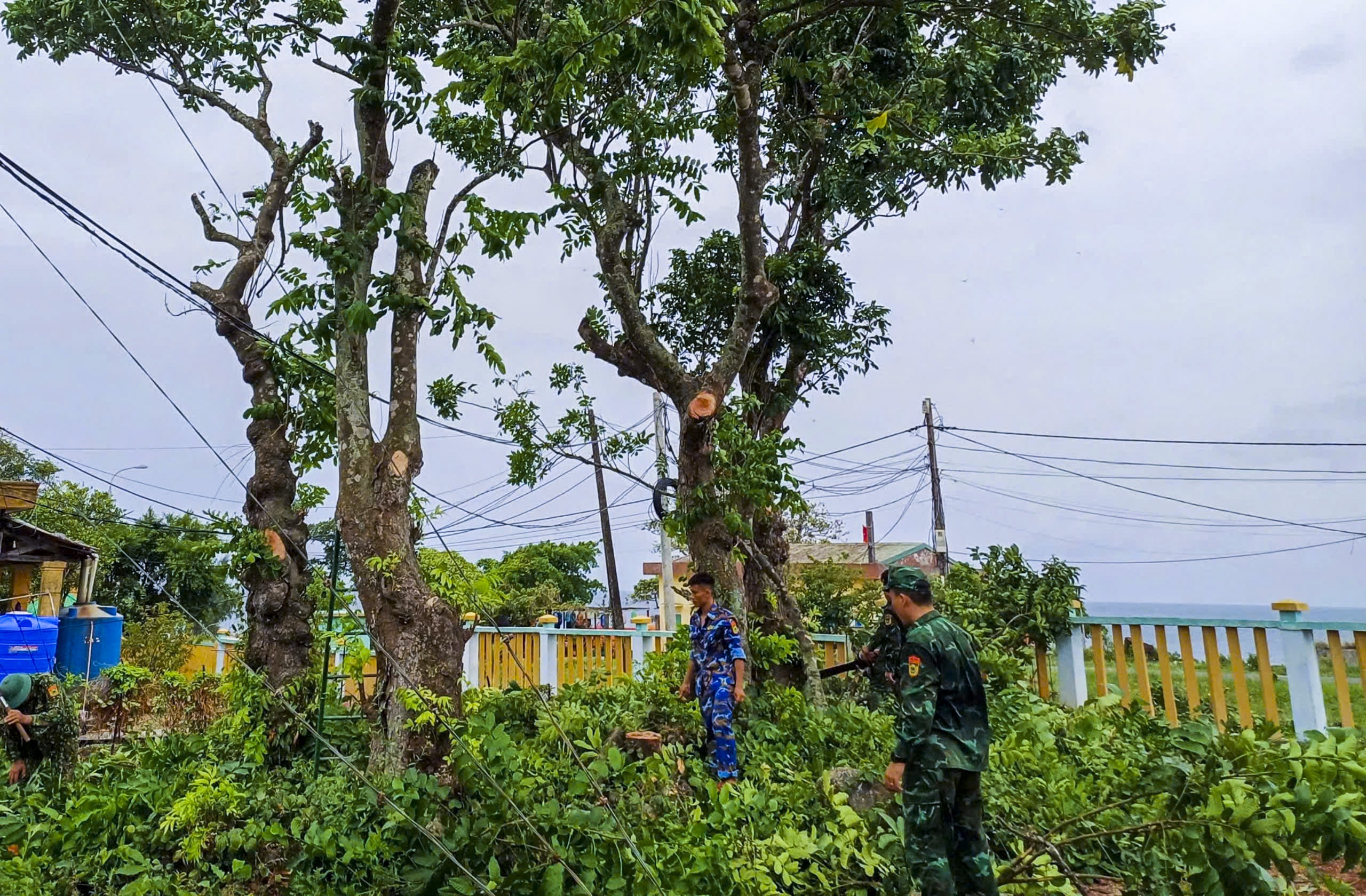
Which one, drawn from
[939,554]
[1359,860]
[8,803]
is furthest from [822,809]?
[939,554]

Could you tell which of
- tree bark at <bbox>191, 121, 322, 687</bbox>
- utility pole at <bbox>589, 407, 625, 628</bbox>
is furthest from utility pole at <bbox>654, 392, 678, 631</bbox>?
tree bark at <bbox>191, 121, 322, 687</bbox>

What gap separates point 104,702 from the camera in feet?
27.7

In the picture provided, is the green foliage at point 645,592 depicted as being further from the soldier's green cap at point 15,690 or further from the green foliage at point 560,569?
the soldier's green cap at point 15,690

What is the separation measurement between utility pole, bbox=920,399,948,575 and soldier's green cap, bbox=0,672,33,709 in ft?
51.1

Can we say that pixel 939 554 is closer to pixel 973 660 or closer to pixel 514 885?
pixel 973 660

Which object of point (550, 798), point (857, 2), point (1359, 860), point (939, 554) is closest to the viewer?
point (1359, 860)

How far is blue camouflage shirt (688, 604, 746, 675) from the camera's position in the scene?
546cm

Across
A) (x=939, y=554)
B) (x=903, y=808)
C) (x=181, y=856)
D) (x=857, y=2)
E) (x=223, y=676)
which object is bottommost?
(x=181, y=856)

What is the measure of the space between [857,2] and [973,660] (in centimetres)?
466

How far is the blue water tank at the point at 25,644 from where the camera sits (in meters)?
10.6

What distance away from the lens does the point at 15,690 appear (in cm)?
530

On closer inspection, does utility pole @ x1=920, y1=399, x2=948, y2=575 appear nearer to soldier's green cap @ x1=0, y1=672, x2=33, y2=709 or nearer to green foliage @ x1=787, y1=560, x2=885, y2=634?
green foliage @ x1=787, y1=560, x2=885, y2=634

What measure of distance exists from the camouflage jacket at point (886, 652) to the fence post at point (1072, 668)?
1297 mm

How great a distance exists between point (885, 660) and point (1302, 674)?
8.31 ft
